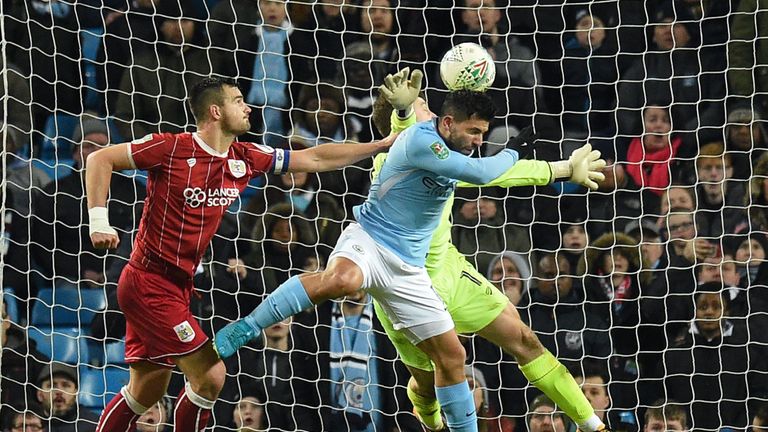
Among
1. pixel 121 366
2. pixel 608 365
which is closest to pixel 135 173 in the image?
pixel 121 366

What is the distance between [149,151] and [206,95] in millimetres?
348

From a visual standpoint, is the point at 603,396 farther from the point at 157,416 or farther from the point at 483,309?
the point at 157,416

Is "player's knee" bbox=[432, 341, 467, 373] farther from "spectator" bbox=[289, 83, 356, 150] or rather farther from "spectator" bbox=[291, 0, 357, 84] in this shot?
"spectator" bbox=[291, 0, 357, 84]

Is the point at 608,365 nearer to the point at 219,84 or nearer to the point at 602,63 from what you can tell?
the point at 602,63

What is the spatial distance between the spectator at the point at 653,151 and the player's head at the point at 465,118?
2.35m

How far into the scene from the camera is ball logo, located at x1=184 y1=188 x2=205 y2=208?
5.48 m

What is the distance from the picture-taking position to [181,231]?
18.0 ft

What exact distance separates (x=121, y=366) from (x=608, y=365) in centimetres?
262

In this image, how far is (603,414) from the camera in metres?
7.12

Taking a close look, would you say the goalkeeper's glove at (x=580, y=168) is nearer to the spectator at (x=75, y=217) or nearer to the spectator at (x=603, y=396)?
the spectator at (x=603, y=396)

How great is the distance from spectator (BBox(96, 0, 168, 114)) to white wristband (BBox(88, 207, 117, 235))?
2.60 metres

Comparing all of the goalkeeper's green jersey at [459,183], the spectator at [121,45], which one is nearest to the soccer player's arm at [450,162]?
the goalkeeper's green jersey at [459,183]

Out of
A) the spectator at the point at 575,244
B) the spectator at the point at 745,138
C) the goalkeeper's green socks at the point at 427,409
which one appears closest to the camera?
the goalkeeper's green socks at the point at 427,409

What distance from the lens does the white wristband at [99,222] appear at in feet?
17.1
